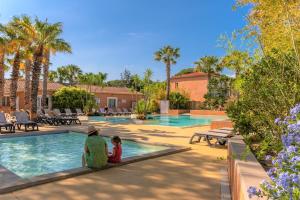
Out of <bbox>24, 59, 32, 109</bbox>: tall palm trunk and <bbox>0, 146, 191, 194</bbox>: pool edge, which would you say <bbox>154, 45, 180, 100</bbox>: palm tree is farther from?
<bbox>0, 146, 191, 194</bbox>: pool edge

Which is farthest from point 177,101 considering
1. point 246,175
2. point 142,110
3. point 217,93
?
point 246,175

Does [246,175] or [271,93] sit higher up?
[271,93]

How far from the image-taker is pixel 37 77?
20.3m

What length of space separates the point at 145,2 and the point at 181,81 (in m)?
26.4

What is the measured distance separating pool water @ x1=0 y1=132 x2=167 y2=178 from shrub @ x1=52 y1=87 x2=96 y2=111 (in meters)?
Answer: 17.3

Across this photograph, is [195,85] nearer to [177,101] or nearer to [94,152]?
[177,101]

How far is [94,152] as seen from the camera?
6.68 metres

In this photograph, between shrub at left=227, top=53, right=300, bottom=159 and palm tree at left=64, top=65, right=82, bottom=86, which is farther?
palm tree at left=64, top=65, right=82, bottom=86

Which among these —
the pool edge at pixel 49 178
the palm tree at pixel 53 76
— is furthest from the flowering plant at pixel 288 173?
the palm tree at pixel 53 76

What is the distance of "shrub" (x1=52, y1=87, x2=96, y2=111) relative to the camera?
3166 cm

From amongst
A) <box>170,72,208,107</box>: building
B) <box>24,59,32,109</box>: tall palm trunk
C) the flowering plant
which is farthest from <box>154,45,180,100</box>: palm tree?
the flowering plant

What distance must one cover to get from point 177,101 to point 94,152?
110 ft

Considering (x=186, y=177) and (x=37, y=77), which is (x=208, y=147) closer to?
(x=186, y=177)

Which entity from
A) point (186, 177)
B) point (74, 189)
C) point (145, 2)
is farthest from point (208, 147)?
point (145, 2)
